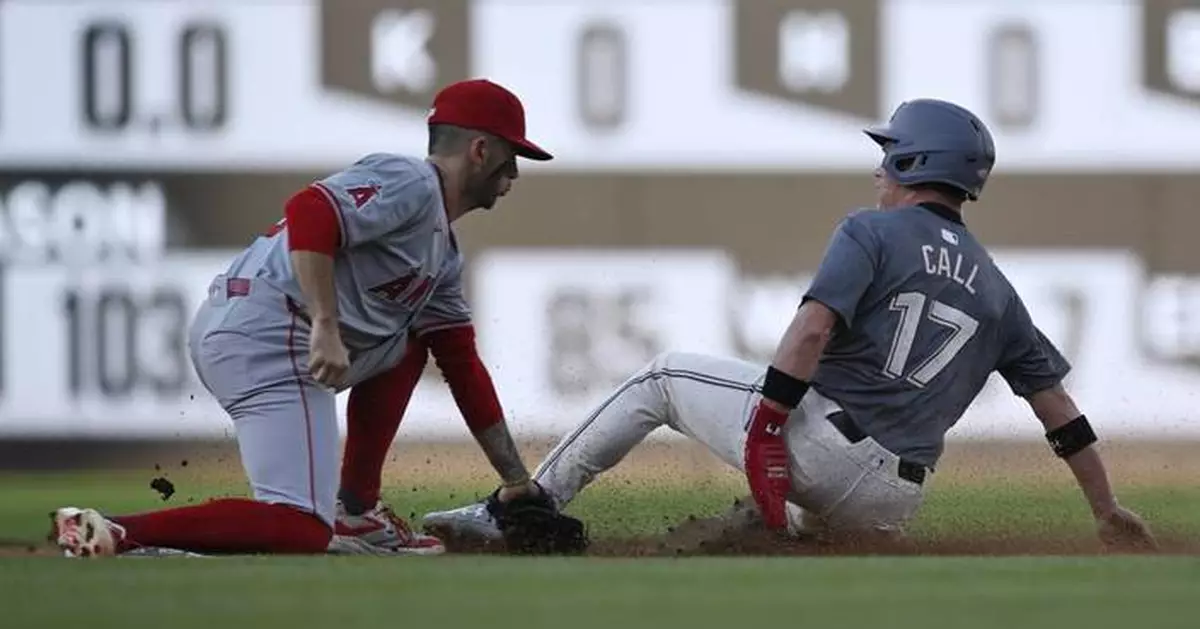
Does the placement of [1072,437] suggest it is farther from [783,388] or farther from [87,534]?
[87,534]

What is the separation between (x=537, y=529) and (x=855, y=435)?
0.73m

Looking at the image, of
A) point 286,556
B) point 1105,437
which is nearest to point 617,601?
point 286,556

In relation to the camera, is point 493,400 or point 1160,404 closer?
point 493,400

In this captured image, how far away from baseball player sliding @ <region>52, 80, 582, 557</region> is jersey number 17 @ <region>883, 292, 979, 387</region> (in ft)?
2.70

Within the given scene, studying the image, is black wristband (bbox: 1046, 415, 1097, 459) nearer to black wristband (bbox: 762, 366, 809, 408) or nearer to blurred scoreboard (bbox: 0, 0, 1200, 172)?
black wristband (bbox: 762, 366, 809, 408)

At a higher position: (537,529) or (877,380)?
(877,380)

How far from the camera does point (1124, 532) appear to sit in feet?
18.6

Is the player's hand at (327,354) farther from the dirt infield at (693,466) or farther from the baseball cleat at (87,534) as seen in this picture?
the dirt infield at (693,466)

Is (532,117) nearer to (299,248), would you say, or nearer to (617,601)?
(299,248)

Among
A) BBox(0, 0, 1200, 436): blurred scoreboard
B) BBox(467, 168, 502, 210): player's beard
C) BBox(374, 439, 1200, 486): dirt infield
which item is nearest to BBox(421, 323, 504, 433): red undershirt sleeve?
BBox(467, 168, 502, 210): player's beard

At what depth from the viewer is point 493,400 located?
5836mm

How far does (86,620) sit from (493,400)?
211 centimetres

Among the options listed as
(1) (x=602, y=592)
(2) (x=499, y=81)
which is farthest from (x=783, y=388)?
(2) (x=499, y=81)

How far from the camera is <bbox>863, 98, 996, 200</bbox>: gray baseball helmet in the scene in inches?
219
